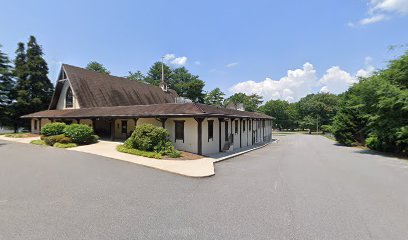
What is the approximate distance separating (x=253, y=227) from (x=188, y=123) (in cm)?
1135

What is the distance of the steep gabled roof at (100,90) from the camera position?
27312 millimetres

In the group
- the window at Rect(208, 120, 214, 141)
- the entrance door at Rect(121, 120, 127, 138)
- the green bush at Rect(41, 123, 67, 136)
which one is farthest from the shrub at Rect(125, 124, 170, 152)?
the green bush at Rect(41, 123, 67, 136)

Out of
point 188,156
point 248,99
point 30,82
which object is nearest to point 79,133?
point 188,156

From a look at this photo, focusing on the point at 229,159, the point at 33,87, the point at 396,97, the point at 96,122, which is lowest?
the point at 229,159

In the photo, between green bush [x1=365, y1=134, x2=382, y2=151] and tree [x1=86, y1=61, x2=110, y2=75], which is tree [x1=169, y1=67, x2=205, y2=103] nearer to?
tree [x1=86, y1=61, x2=110, y2=75]

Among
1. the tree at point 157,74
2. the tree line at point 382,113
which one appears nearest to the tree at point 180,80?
the tree at point 157,74

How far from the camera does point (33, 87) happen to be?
34844 millimetres

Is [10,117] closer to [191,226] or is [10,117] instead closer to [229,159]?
[229,159]

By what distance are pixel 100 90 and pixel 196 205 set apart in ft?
90.8

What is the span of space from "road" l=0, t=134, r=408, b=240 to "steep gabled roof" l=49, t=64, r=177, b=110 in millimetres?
18566

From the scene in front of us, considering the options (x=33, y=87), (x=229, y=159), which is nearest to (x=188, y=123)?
(x=229, y=159)

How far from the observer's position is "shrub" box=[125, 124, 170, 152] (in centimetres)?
1452

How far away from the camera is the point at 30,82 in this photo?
3431 centimetres

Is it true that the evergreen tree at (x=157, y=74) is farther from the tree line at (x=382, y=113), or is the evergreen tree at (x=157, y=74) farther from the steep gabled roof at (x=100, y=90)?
the tree line at (x=382, y=113)
